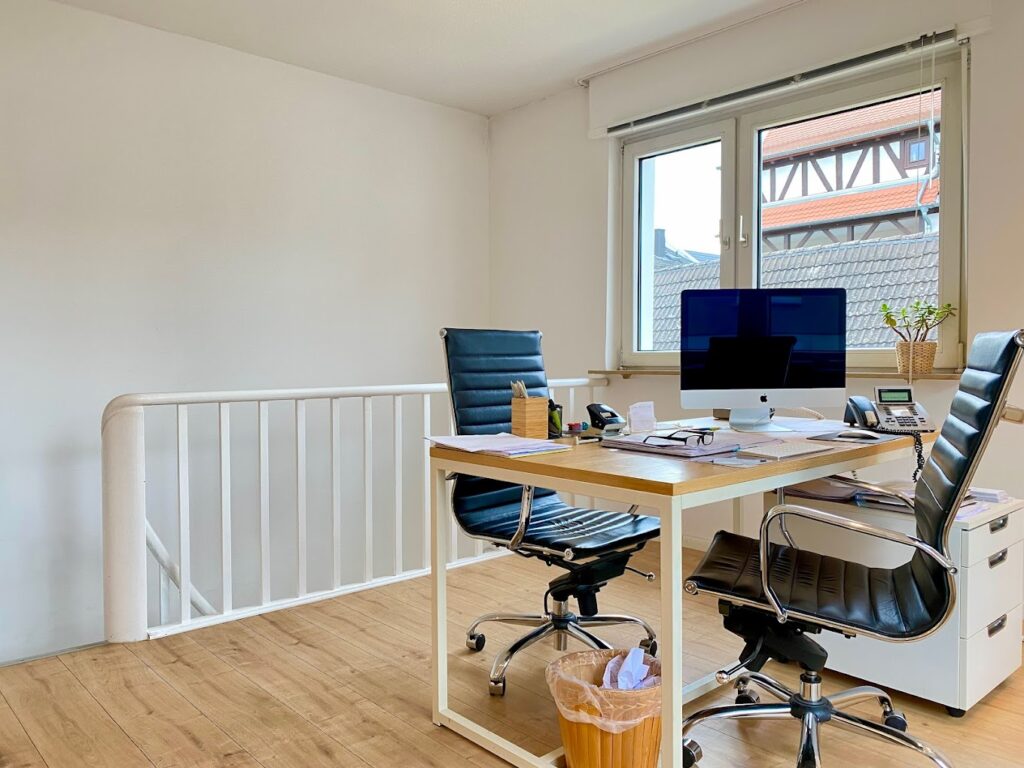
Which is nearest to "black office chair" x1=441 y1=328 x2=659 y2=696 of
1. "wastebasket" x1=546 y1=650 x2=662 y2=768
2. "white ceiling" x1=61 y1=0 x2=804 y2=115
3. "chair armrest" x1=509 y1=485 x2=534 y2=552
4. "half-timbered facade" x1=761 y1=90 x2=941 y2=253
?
"chair armrest" x1=509 y1=485 x2=534 y2=552

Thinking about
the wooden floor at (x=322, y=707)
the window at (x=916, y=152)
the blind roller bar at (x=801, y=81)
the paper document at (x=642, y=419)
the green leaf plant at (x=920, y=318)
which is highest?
the blind roller bar at (x=801, y=81)

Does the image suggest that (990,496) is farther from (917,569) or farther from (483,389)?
(483,389)

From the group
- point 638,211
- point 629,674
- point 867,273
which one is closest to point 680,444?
point 629,674

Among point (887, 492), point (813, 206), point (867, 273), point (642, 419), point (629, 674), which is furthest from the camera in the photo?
point (813, 206)

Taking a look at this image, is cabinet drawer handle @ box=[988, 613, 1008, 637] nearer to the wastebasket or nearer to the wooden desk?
the wooden desk

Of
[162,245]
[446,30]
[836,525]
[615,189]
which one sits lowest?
[836,525]

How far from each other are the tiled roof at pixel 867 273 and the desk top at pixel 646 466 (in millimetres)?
1262

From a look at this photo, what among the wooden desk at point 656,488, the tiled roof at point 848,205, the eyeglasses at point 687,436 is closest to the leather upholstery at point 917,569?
the wooden desk at point 656,488

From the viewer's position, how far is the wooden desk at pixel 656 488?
4.76 ft

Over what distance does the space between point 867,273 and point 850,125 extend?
0.64m

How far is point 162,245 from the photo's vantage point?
3.53 m

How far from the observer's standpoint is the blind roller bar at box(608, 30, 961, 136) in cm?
285

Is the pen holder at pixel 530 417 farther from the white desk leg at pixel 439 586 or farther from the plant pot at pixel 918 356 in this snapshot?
the plant pot at pixel 918 356

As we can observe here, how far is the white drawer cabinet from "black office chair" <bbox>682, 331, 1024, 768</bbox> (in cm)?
24
